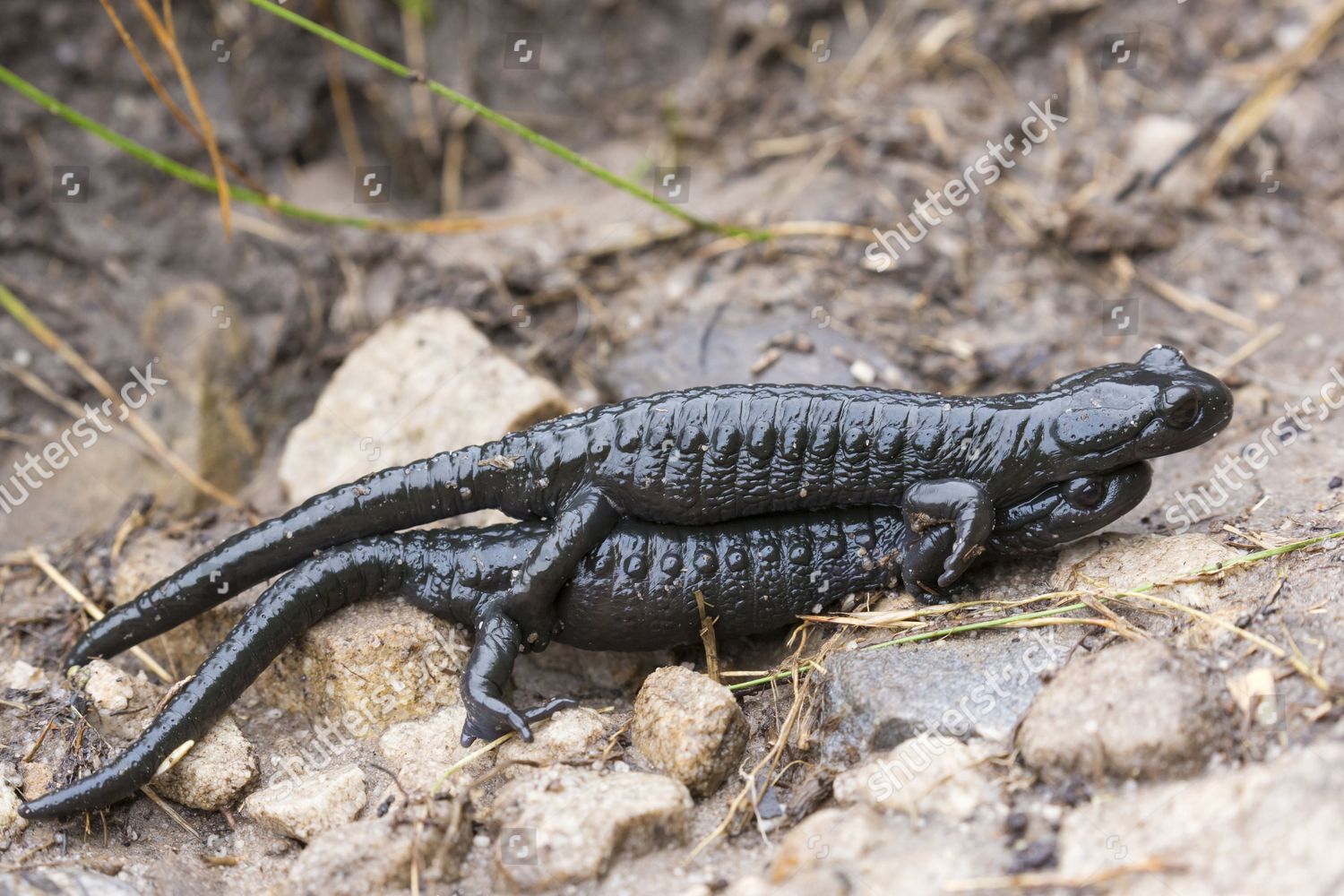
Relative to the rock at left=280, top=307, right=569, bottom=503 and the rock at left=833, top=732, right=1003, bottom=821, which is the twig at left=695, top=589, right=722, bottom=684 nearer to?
the rock at left=833, top=732, right=1003, bottom=821

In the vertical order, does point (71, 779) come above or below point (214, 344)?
below

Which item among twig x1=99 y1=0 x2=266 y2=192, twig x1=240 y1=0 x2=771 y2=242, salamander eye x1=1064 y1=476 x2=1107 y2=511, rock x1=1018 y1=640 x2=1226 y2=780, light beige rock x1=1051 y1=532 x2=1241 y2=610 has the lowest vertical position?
rock x1=1018 y1=640 x2=1226 y2=780

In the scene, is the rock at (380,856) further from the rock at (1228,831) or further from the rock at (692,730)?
the rock at (1228,831)

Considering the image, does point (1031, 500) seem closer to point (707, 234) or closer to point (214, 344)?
point (707, 234)

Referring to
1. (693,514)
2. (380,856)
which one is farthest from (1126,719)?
(380,856)

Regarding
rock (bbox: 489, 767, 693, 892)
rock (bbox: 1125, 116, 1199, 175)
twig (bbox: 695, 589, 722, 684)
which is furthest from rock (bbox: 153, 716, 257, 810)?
rock (bbox: 1125, 116, 1199, 175)

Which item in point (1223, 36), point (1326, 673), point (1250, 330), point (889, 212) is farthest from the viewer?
point (1223, 36)

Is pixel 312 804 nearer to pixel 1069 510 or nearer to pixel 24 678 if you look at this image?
pixel 24 678

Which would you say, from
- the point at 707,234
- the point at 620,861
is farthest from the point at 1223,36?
the point at 620,861
